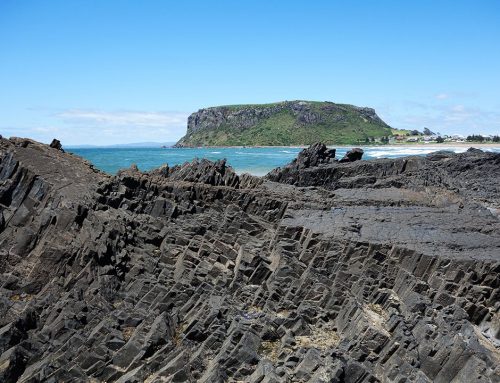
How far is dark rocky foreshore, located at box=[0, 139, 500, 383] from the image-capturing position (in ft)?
59.3

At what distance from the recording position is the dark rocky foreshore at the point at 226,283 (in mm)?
18062

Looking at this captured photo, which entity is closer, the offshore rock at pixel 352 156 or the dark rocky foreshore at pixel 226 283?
the dark rocky foreshore at pixel 226 283

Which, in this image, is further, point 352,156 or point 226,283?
point 352,156

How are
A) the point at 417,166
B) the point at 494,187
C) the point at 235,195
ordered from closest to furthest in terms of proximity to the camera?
the point at 235,195 < the point at 494,187 < the point at 417,166

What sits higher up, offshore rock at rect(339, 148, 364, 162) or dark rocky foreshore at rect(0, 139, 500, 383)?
offshore rock at rect(339, 148, 364, 162)

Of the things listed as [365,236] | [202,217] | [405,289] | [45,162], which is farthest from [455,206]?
[45,162]

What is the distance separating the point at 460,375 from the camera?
1712 cm

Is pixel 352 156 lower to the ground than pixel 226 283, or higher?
higher

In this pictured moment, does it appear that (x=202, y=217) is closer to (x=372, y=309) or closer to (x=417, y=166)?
(x=372, y=309)

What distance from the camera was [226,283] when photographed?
980 inches

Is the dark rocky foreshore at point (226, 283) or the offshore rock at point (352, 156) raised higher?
the offshore rock at point (352, 156)

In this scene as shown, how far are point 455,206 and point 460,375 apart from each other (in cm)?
2208

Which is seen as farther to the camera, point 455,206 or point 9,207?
point 455,206

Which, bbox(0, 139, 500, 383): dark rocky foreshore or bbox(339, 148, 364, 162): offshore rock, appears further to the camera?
bbox(339, 148, 364, 162): offshore rock
